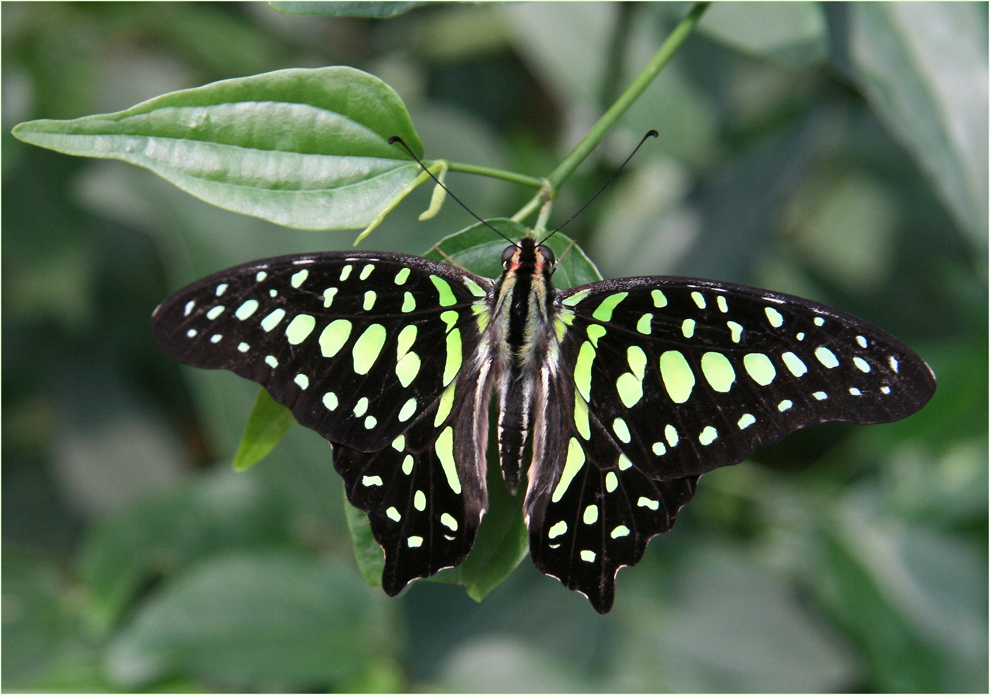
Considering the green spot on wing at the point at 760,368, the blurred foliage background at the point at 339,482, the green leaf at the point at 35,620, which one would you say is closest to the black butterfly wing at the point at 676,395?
the green spot on wing at the point at 760,368

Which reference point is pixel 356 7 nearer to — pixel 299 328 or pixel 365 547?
pixel 299 328

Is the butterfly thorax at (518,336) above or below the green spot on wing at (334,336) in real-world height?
above

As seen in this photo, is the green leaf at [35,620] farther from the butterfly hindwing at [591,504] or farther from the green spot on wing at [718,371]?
the green spot on wing at [718,371]

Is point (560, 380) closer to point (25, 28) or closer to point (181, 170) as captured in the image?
point (181, 170)

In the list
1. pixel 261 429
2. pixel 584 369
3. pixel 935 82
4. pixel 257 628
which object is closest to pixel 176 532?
pixel 257 628

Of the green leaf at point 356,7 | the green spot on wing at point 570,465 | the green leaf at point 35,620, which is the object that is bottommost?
the green leaf at point 35,620

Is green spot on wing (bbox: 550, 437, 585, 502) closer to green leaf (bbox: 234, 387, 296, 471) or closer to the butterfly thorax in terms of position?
the butterfly thorax

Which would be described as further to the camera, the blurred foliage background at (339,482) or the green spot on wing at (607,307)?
the blurred foliage background at (339,482)
